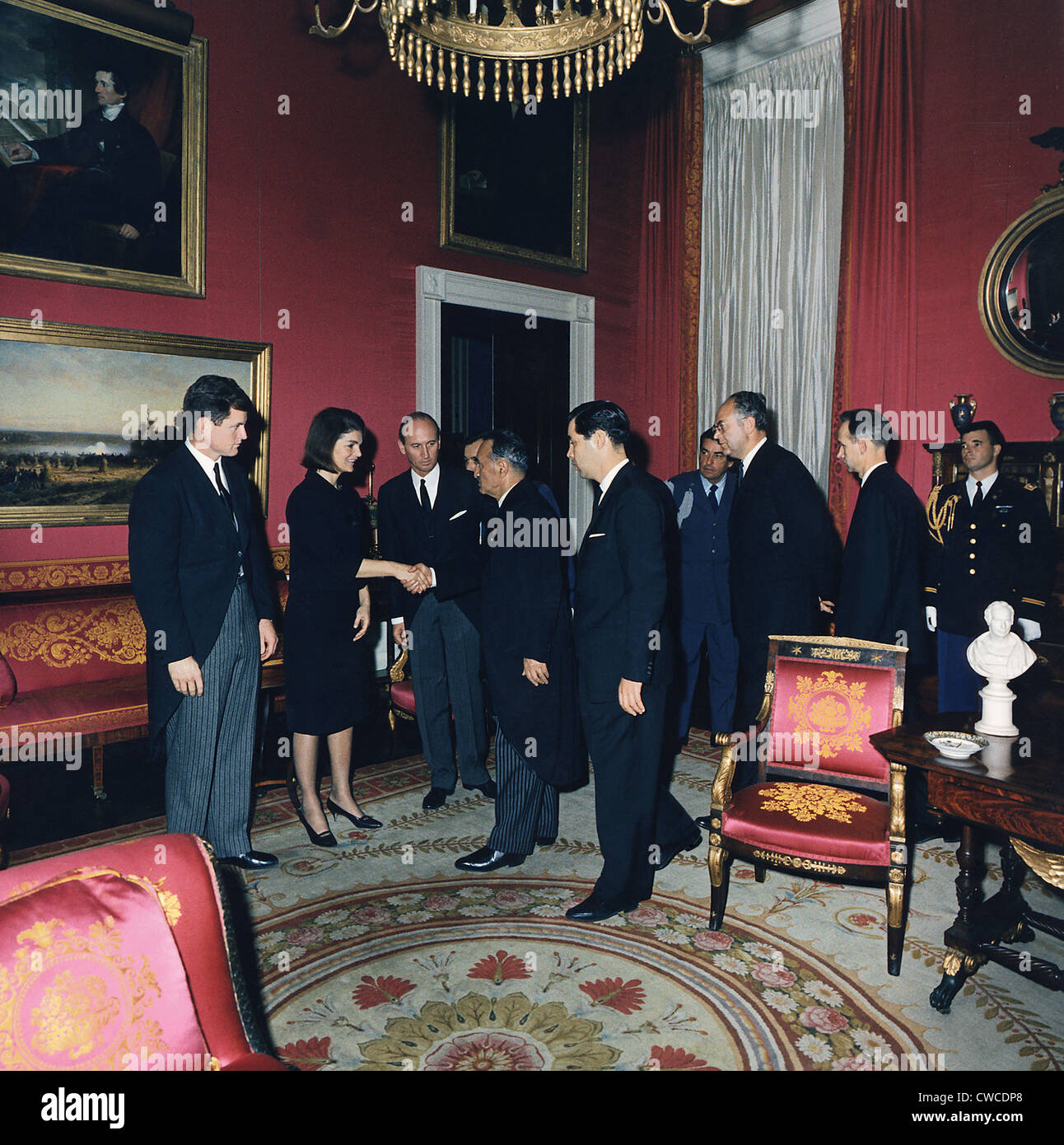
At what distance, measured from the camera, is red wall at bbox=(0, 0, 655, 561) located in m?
4.81

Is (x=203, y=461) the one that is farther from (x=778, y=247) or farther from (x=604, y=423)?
(x=778, y=247)

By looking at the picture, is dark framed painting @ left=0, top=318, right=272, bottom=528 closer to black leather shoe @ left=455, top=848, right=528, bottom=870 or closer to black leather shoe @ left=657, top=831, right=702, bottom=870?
black leather shoe @ left=455, top=848, right=528, bottom=870

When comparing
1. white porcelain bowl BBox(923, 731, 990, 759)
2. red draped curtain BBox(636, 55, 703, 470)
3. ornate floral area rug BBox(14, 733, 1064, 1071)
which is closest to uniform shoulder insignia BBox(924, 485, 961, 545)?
ornate floral area rug BBox(14, 733, 1064, 1071)

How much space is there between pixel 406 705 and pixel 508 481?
149 centimetres

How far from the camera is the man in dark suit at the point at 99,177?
434cm

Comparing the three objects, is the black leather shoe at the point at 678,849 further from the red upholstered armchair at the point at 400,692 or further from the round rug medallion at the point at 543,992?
the red upholstered armchair at the point at 400,692

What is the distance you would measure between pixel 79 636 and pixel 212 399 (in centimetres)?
209

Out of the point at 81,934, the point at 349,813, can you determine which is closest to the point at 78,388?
the point at 349,813

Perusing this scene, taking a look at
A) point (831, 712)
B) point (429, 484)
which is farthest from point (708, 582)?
point (831, 712)

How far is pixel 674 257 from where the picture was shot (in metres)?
6.91

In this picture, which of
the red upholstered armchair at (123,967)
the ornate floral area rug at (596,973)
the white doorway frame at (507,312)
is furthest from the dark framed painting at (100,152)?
the red upholstered armchair at (123,967)

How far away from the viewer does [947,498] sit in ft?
15.1

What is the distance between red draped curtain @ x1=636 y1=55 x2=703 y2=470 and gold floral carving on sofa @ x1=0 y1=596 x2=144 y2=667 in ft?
13.9

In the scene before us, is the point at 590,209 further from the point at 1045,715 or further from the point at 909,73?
the point at 1045,715
